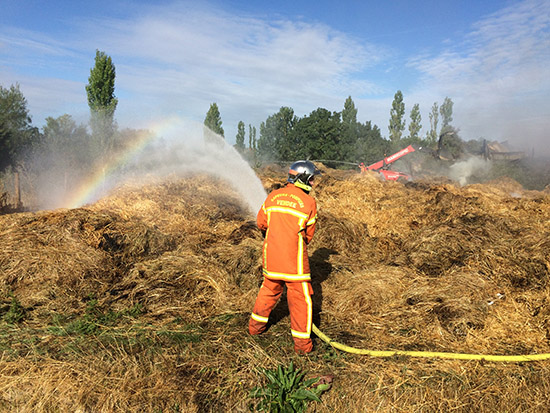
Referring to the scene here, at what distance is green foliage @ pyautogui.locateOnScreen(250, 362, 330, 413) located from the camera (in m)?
3.00

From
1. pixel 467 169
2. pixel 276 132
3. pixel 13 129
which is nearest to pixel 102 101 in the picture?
pixel 13 129

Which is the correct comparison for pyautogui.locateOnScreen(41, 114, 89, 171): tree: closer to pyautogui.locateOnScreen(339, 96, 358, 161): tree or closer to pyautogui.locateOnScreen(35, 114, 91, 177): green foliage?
pyautogui.locateOnScreen(35, 114, 91, 177): green foliage

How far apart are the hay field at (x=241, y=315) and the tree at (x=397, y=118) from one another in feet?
154

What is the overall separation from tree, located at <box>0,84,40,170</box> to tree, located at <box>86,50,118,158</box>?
738 cm

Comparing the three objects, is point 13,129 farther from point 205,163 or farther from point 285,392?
point 285,392

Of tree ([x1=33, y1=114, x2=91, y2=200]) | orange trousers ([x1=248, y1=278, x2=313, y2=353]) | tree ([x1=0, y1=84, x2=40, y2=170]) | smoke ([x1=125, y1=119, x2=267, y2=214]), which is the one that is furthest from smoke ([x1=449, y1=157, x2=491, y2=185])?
tree ([x1=0, y1=84, x2=40, y2=170])

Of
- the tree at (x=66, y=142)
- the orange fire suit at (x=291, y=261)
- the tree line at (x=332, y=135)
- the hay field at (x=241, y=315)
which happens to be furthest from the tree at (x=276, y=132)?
the orange fire suit at (x=291, y=261)

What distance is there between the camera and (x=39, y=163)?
26.3m

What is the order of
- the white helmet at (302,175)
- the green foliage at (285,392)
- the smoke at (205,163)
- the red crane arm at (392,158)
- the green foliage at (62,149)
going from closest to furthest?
the green foliage at (285,392) < the white helmet at (302,175) < the smoke at (205,163) < the red crane arm at (392,158) < the green foliage at (62,149)

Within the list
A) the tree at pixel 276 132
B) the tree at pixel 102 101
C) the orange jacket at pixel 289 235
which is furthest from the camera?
the tree at pixel 276 132

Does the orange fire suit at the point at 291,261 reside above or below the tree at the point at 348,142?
below

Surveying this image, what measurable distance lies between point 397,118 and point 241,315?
52.5 m

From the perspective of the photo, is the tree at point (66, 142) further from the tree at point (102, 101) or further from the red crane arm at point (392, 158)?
the red crane arm at point (392, 158)

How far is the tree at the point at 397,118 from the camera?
51.9 metres
